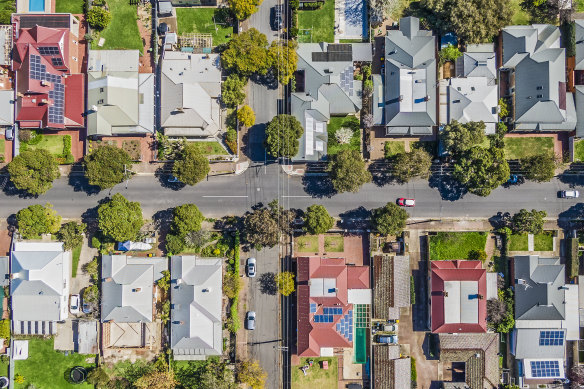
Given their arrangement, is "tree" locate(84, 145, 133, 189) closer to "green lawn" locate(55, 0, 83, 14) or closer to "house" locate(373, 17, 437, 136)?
"green lawn" locate(55, 0, 83, 14)

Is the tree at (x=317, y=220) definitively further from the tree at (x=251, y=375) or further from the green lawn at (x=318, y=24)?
the green lawn at (x=318, y=24)

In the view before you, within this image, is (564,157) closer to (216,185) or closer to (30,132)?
(216,185)

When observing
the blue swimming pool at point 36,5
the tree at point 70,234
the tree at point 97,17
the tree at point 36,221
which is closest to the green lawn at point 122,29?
the tree at point 97,17

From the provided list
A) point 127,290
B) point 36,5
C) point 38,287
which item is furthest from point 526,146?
point 36,5

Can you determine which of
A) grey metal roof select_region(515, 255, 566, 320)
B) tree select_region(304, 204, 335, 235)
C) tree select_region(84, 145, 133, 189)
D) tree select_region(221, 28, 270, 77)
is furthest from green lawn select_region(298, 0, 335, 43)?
grey metal roof select_region(515, 255, 566, 320)

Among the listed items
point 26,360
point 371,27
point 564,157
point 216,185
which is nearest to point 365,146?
point 371,27
